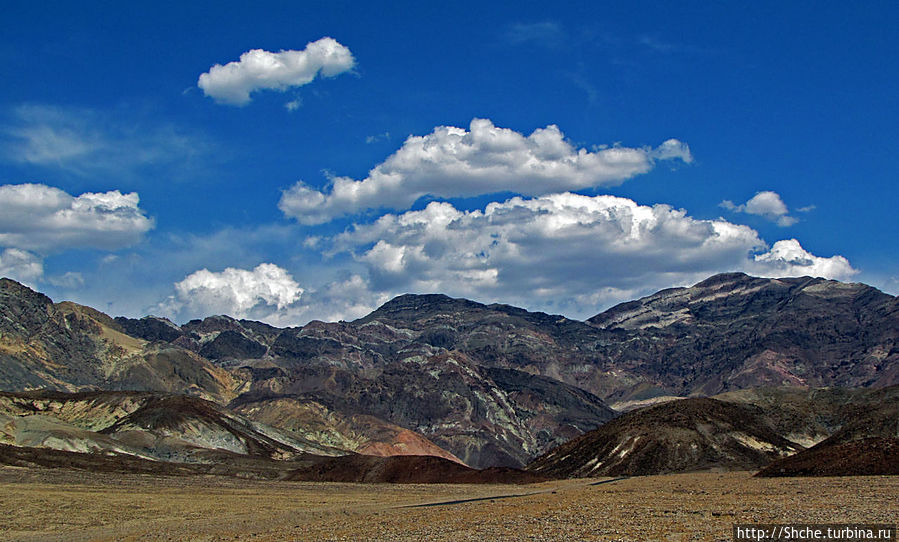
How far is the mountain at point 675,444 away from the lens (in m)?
129

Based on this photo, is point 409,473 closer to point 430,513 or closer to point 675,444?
point 675,444

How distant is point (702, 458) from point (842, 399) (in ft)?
166

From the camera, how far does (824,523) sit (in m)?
39.9

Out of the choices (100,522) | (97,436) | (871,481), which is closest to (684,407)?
(871,481)

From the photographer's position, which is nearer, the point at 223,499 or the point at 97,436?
the point at 223,499

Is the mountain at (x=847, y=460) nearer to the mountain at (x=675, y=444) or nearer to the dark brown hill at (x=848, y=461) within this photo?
the dark brown hill at (x=848, y=461)

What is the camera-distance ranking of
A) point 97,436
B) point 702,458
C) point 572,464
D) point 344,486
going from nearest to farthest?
point 344,486
point 702,458
point 572,464
point 97,436

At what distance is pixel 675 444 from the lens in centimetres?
13488

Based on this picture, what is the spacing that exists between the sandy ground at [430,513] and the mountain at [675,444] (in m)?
42.2

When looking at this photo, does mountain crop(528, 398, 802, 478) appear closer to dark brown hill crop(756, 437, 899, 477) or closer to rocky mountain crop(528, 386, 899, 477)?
rocky mountain crop(528, 386, 899, 477)

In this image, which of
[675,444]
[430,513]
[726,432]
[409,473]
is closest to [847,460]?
[430,513]

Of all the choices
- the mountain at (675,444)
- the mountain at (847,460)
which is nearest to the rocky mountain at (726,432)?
the mountain at (675,444)

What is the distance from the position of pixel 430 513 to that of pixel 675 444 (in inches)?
3352

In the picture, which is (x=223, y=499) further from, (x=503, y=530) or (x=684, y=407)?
(x=684, y=407)
